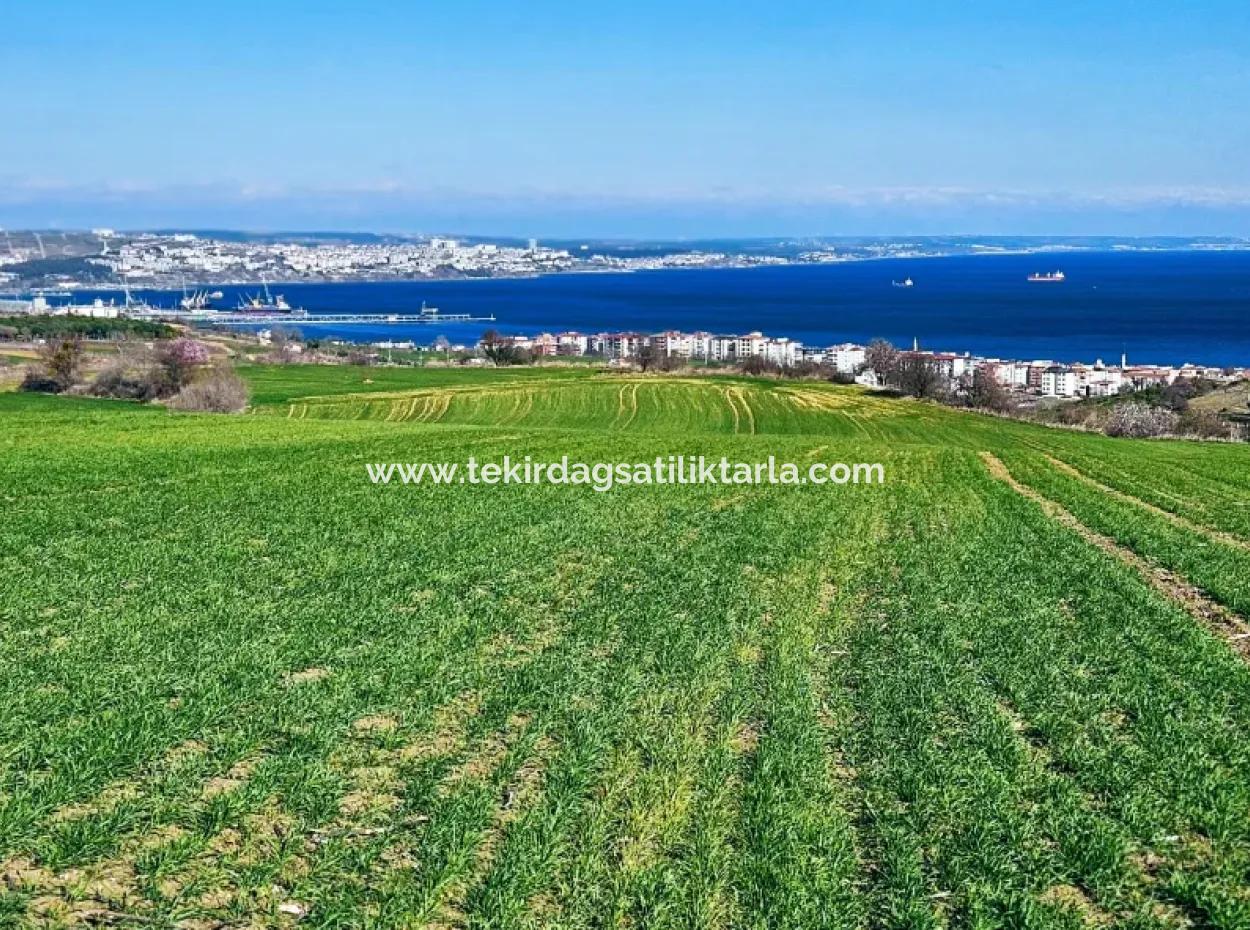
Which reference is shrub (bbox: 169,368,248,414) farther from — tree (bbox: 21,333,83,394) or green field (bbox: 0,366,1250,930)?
green field (bbox: 0,366,1250,930)

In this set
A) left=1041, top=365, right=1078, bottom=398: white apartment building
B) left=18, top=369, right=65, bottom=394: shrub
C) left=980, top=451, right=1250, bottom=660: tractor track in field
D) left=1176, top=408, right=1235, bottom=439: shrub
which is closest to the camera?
left=980, top=451, right=1250, bottom=660: tractor track in field

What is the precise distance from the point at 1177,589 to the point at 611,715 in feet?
35.4

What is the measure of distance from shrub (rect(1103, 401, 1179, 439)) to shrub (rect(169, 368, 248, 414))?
189 feet

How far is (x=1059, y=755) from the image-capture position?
8.95 m

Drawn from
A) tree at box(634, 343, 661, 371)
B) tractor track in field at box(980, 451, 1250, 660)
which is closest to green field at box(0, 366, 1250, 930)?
tractor track in field at box(980, 451, 1250, 660)

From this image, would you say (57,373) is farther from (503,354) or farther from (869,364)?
(869,364)

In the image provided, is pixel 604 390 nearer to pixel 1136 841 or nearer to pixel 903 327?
pixel 1136 841

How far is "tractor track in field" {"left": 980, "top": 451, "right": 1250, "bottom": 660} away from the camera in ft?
42.6

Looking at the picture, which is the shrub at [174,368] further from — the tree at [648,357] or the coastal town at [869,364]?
the coastal town at [869,364]

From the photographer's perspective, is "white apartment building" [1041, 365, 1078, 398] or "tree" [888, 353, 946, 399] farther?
"white apartment building" [1041, 365, 1078, 398]

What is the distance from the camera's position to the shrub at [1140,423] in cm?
6153

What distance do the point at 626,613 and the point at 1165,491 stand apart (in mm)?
19653

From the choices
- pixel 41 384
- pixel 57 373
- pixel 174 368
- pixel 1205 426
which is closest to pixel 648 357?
pixel 174 368

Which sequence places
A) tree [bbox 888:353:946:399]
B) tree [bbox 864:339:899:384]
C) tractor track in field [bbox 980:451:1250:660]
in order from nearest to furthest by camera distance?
tractor track in field [bbox 980:451:1250:660]
tree [bbox 888:353:946:399]
tree [bbox 864:339:899:384]
